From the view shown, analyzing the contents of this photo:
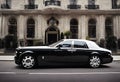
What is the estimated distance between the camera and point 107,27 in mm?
35594

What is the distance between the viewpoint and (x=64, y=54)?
12578mm

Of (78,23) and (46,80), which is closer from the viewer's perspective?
(46,80)

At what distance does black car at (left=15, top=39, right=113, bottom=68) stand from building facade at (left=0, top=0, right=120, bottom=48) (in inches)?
832

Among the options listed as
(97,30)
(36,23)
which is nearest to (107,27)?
(97,30)

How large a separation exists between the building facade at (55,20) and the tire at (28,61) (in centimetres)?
2167

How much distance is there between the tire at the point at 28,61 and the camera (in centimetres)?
1232

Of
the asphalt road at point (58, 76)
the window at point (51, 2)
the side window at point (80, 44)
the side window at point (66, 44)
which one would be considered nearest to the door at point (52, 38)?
the window at point (51, 2)

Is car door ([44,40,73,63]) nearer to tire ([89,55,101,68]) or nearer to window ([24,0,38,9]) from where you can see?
tire ([89,55,101,68])

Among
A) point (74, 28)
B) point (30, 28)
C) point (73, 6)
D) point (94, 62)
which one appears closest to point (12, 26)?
point (30, 28)

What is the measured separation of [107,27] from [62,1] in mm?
7422

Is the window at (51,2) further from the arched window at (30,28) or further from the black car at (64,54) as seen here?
the black car at (64,54)

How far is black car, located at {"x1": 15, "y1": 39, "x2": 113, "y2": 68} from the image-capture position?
12.4 meters

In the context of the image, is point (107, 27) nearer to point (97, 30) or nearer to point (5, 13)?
point (97, 30)

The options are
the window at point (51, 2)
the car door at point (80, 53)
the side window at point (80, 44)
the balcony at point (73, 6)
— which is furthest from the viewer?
the balcony at point (73, 6)
